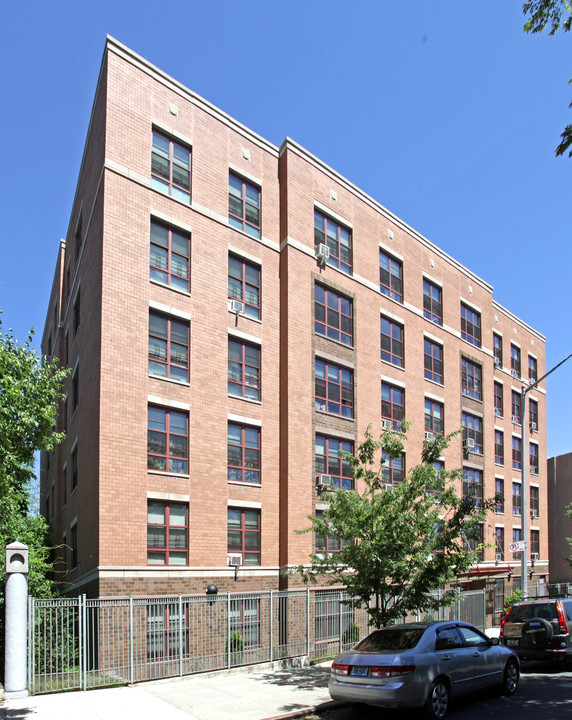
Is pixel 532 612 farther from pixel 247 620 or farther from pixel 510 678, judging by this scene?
pixel 247 620

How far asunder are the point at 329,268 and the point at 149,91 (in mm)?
9078

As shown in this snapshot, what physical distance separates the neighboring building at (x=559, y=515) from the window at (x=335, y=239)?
2756cm

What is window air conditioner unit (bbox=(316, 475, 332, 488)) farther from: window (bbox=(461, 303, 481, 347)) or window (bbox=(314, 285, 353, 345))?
window (bbox=(461, 303, 481, 347))

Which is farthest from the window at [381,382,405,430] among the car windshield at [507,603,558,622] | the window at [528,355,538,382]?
the window at [528,355,538,382]

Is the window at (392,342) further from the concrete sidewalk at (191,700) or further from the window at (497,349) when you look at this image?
the concrete sidewalk at (191,700)

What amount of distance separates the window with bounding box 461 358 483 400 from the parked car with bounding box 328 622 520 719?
22.4 metres

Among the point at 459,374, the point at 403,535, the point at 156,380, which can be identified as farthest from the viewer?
the point at 459,374

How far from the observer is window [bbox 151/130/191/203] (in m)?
21.6

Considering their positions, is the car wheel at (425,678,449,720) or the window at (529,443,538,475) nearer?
the car wheel at (425,678,449,720)

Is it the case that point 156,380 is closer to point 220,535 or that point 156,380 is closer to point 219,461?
point 219,461

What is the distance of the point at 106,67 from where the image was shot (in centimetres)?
2086

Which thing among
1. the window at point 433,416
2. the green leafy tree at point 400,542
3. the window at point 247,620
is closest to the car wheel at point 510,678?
the green leafy tree at point 400,542

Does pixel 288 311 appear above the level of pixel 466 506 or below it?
above

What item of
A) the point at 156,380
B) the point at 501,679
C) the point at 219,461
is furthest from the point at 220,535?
the point at 501,679
